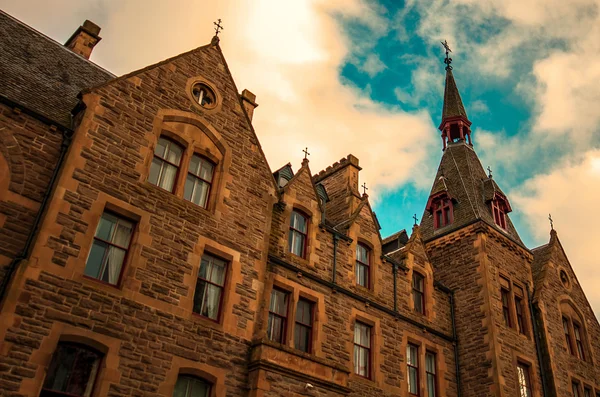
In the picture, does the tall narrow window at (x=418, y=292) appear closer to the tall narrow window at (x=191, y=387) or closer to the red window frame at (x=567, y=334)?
the red window frame at (x=567, y=334)

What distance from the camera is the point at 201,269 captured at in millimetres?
14828

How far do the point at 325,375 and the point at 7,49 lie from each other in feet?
42.3

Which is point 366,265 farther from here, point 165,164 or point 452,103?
point 452,103

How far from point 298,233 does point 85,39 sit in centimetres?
1084

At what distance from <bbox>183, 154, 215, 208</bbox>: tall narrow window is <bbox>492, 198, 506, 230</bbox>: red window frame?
53.1ft

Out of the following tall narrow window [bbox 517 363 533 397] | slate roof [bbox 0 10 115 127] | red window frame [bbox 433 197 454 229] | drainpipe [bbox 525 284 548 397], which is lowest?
tall narrow window [bbox 517 363 533 397]

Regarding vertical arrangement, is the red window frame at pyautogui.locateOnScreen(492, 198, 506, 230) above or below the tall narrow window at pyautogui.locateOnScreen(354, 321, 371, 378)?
above

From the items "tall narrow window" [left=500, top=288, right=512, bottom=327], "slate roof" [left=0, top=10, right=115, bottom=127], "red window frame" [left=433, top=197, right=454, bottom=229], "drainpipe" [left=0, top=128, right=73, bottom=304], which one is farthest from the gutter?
"red window frame" [left=433, top=197, right=454, bottom=229]

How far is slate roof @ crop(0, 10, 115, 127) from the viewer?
571 inches

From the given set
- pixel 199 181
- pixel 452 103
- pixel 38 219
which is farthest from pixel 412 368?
pixel 452 103

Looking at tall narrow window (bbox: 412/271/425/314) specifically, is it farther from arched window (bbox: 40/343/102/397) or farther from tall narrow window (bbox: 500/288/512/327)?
arched window (bbox: 40/343/102/397)

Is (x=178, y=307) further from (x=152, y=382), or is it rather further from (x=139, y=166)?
(x=139, y=166)

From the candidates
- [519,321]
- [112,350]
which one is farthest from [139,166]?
[519,321]

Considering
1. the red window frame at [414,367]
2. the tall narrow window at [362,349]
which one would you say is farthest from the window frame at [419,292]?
the tall narrow window at [362,349]
